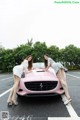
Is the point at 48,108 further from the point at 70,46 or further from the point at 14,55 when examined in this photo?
the point at 70,46

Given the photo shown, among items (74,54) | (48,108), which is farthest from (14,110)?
(74,54)

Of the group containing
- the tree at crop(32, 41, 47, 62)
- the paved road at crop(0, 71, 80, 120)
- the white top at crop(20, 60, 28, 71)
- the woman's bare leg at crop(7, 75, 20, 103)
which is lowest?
the paved road at crop(0, 71, 80, 120)

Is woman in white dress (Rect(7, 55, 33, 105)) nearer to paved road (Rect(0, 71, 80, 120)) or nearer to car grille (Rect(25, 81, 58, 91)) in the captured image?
paved road (Rect(0, 71, 80, 120))

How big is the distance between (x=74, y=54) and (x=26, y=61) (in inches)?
2824

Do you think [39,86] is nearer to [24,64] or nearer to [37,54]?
[24,64]

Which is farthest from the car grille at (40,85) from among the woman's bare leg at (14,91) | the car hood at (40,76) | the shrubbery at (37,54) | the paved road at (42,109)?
the shrubbery at (37,54)

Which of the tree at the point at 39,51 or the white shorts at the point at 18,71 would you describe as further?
the tree at the point at 39,51

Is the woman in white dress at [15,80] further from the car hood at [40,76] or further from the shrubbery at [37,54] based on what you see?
the shrubbery at [37,54]

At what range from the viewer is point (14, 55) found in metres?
74.2

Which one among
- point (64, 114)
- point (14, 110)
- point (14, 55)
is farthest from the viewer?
point (14, 55)

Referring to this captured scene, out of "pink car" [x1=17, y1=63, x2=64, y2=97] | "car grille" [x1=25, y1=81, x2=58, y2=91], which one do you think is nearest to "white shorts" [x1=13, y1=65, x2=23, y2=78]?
"pink car" [x1=17, y1=63, x2=64, y2=97]

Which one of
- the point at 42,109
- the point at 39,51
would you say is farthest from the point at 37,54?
the point at 42,109

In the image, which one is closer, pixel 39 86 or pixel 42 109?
pixel 42 109

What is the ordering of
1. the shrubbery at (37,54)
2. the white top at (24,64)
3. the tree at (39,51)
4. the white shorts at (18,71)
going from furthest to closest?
the shrubbery at (37,54)
the tree at (39,51)
the white top at (24,64)
the white shorts at (18,71)
